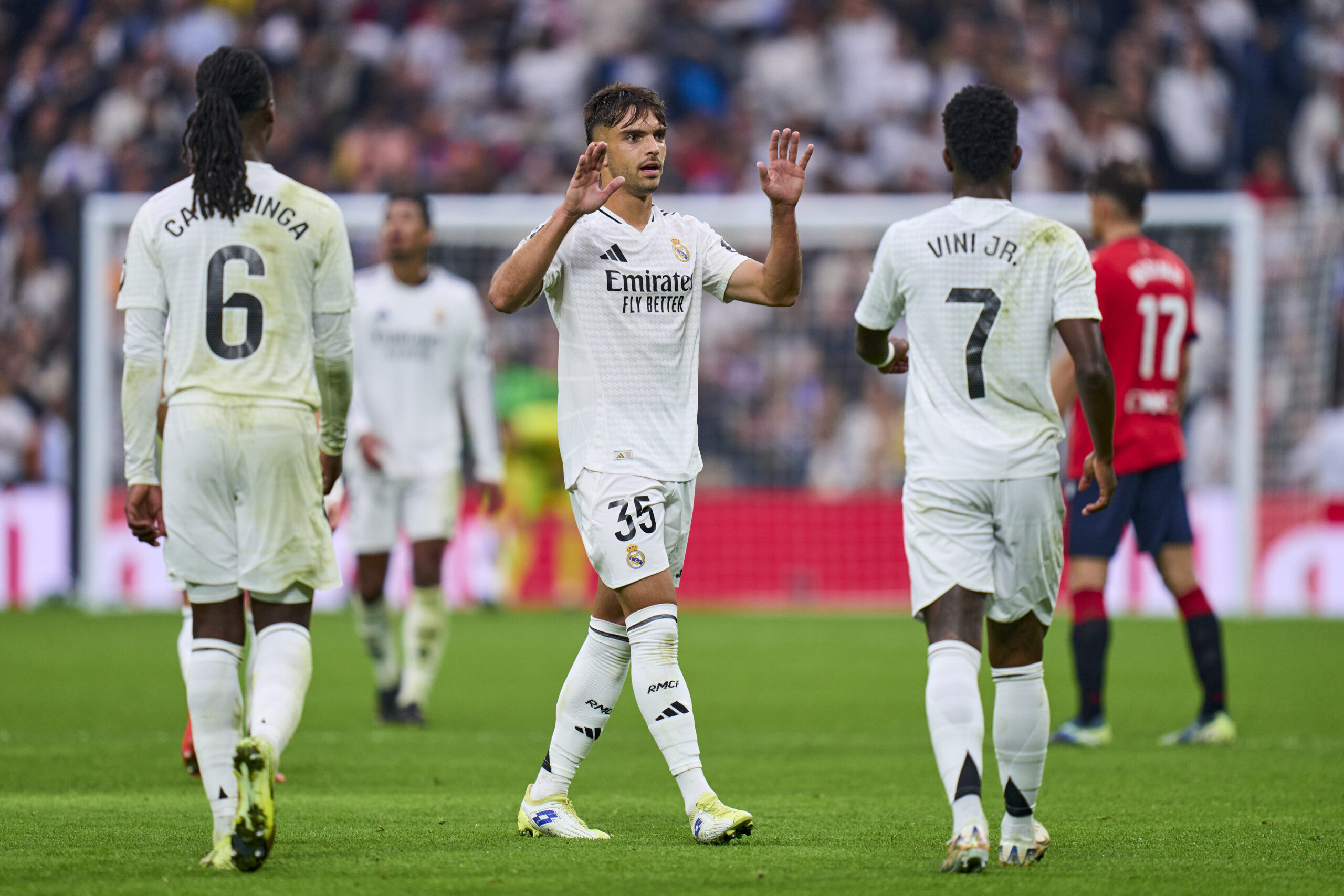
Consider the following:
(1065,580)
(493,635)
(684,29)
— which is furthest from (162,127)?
(1065,580)

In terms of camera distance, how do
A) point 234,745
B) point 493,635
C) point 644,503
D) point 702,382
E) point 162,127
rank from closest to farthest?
1. point 234,745
2. point 644,503
3. point 493,635
4. point 702,382
5. point 162,127

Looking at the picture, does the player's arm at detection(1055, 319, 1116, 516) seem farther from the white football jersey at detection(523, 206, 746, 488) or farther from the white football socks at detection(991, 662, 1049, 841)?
the white football jersey at detection(523, 206, 746, 488)

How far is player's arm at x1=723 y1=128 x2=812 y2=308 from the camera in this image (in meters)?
5.45

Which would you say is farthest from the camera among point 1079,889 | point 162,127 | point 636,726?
point 162,127

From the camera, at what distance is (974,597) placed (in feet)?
16.6

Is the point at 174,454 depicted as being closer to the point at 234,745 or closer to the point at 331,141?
the point at 234,745

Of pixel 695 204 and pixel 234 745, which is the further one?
pixel 695 204

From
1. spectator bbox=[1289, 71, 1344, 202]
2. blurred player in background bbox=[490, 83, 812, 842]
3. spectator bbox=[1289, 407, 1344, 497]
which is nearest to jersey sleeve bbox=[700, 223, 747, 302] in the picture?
blurred player in background bbox=[490, 83, 812, 842]

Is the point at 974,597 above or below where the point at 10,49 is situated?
below

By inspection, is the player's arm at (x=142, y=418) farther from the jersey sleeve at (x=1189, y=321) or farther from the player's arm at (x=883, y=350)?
the jersey sleeve at (x=1189, y=321)

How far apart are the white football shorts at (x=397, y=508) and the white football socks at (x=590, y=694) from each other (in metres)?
3.85

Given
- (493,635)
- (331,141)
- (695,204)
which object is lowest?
(493,635)

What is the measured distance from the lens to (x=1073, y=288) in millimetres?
5121

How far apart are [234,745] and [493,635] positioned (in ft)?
32.1
